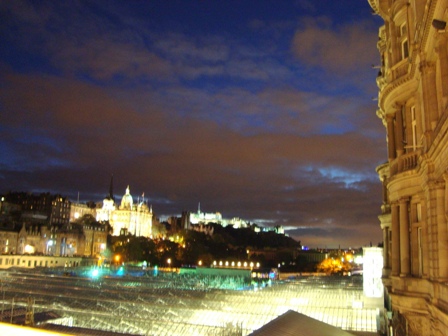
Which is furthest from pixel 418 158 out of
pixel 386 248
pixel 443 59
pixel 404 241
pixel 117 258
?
pixel 117 258

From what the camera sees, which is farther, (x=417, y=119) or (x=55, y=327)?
(x=417, y=119)

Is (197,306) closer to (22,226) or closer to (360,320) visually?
(360,320)

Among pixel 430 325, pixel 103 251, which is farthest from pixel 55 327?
pixel 103 251

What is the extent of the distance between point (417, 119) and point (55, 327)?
16160 mm

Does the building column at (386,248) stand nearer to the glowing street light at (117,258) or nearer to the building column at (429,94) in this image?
the building column at (429,94)

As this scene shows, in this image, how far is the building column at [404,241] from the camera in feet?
57.1

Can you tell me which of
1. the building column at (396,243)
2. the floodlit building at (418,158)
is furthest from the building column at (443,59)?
the building column at (396,243)

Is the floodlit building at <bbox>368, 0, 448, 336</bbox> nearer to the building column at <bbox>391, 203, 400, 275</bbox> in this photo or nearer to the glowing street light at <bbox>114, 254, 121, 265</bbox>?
the building column at <bbox>391, 203, 400, 275</bbox>

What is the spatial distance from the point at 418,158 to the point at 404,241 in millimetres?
3512

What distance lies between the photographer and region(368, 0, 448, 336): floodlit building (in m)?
13.4

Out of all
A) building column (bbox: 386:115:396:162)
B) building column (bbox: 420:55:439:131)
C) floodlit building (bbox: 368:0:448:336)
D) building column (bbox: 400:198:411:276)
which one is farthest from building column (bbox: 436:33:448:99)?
building column (bbox: 386:115:396:162)

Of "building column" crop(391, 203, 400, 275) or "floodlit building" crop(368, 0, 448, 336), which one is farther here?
"building column" crop(391, 203, 400, 275)

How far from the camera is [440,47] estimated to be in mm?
13359

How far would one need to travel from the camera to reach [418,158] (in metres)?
16.5
